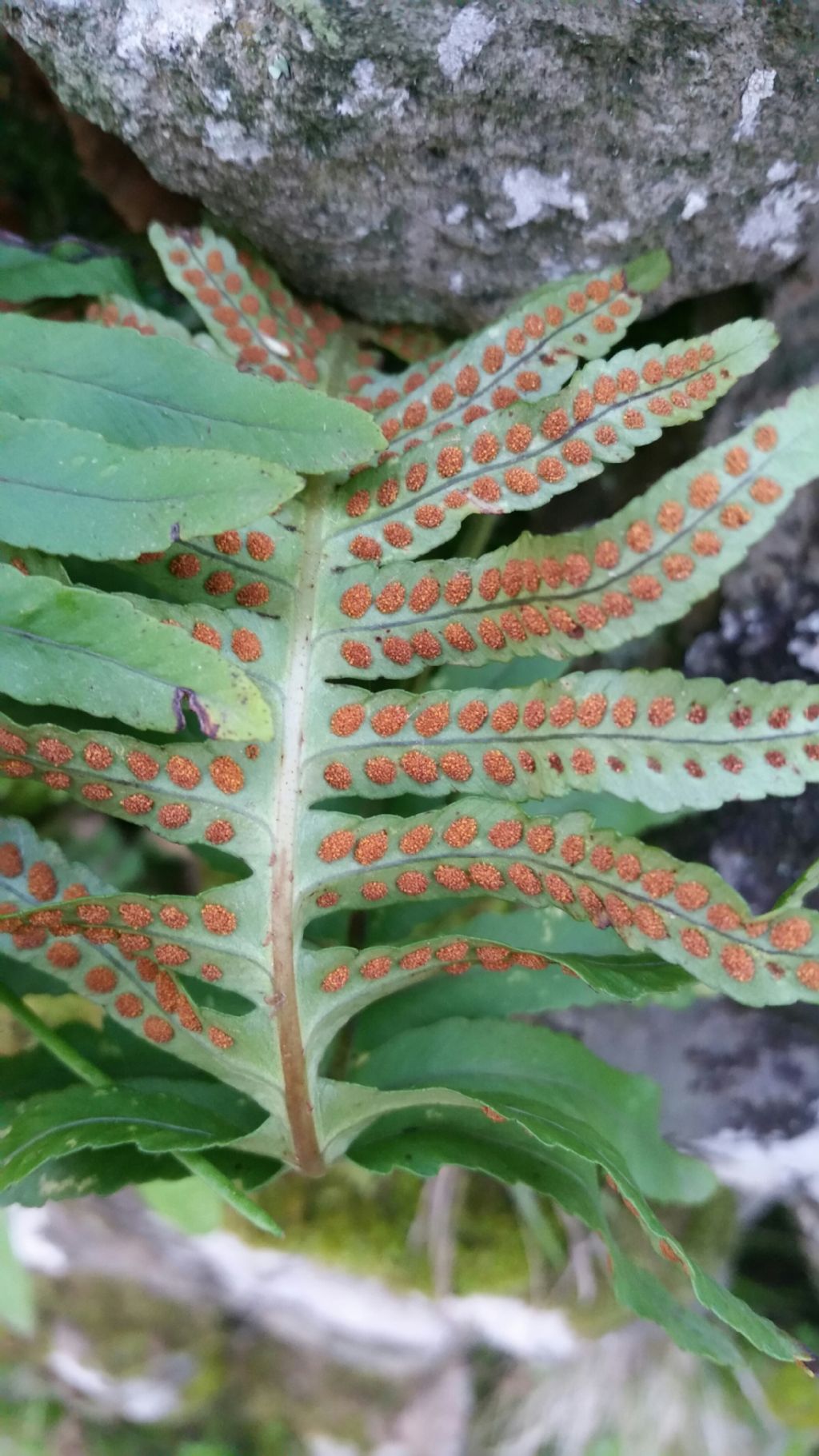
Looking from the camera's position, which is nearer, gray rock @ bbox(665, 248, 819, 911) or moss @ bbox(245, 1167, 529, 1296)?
gray rock @ bbox(665, 248, 819, 911)

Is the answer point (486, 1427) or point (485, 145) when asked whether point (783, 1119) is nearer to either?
point (486, 1427)

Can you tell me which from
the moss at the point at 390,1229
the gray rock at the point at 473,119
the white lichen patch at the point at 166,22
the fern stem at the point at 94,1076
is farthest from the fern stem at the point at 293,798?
the moss at the point at 390,1229

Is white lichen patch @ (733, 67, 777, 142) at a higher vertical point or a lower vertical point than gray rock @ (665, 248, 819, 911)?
higher

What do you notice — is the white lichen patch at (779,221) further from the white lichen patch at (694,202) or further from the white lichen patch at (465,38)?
the white lichen patch at (465,38)

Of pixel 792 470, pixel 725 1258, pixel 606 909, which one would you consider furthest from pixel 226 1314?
pixel 792 470

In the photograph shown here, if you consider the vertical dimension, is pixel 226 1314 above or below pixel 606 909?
below

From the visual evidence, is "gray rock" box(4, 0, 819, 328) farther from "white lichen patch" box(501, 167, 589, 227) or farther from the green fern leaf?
the green fern leaf

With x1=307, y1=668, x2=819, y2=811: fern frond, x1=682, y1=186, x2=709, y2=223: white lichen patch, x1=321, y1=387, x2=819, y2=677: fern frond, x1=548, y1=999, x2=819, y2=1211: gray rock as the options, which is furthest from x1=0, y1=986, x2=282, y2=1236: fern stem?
x1=682, y1=186, x2=709, y2=223: white lichen patch
